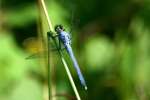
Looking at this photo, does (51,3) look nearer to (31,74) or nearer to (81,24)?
(81,24)

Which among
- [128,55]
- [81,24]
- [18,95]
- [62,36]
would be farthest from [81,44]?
[62,36]

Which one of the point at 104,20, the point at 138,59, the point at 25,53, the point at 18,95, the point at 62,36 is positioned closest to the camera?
the point at 62,36

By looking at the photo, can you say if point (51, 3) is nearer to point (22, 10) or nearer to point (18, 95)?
point (22, 10)

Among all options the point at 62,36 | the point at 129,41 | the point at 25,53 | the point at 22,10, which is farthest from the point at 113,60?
the point at 62,36

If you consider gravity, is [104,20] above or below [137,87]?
above

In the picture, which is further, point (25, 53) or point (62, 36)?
point (25, 53)

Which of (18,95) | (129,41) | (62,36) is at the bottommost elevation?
(18,95)

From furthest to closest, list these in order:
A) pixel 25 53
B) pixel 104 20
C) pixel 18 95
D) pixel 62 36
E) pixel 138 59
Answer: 1. pixel 104 20
2. pixel 25 53
3. pixel 138 59
4. pixel 18 95
5. pixel 62 36
